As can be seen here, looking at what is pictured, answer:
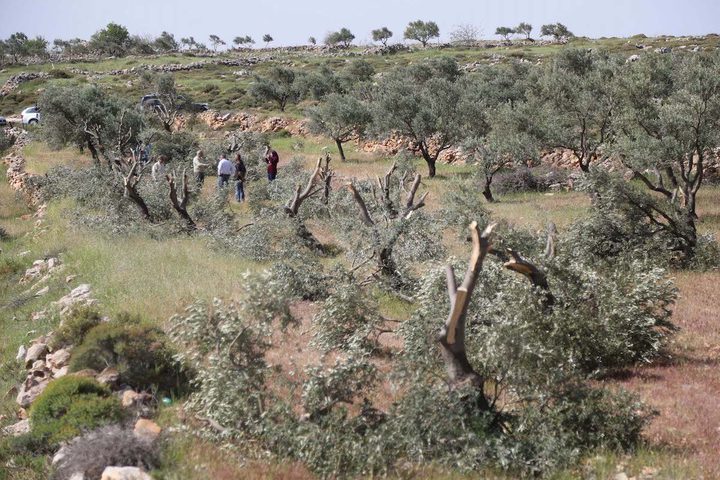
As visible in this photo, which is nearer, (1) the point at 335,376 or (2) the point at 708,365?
(1) the point at 335,376

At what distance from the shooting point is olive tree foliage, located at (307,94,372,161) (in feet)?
123

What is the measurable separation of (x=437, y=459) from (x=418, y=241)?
24.3 feet

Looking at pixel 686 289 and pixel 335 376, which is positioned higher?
pixel 335 376

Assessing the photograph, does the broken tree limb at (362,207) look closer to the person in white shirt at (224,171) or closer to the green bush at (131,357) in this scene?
the green bush at (131,357)

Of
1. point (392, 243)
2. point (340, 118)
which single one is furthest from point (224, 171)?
point (340, 118)

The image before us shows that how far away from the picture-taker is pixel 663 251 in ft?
50.2

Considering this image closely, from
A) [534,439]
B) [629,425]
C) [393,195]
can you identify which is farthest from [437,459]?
[393,195]

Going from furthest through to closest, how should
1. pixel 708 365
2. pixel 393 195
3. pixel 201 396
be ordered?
1. pixel 393 195
2. pixel 708 365
3. pixel 201 396

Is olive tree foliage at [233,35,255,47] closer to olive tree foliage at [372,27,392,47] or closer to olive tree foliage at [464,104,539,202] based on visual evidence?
olive tree foliage at [372,27,392,47]

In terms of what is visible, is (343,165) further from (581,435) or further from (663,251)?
(581,435)

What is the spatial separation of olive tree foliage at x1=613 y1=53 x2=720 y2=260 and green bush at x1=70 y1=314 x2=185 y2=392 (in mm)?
10871

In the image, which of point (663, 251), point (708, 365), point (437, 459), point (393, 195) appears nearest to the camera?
point (437, 459)

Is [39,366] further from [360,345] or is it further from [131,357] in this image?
[360,345]

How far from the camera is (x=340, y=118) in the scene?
124 feet
